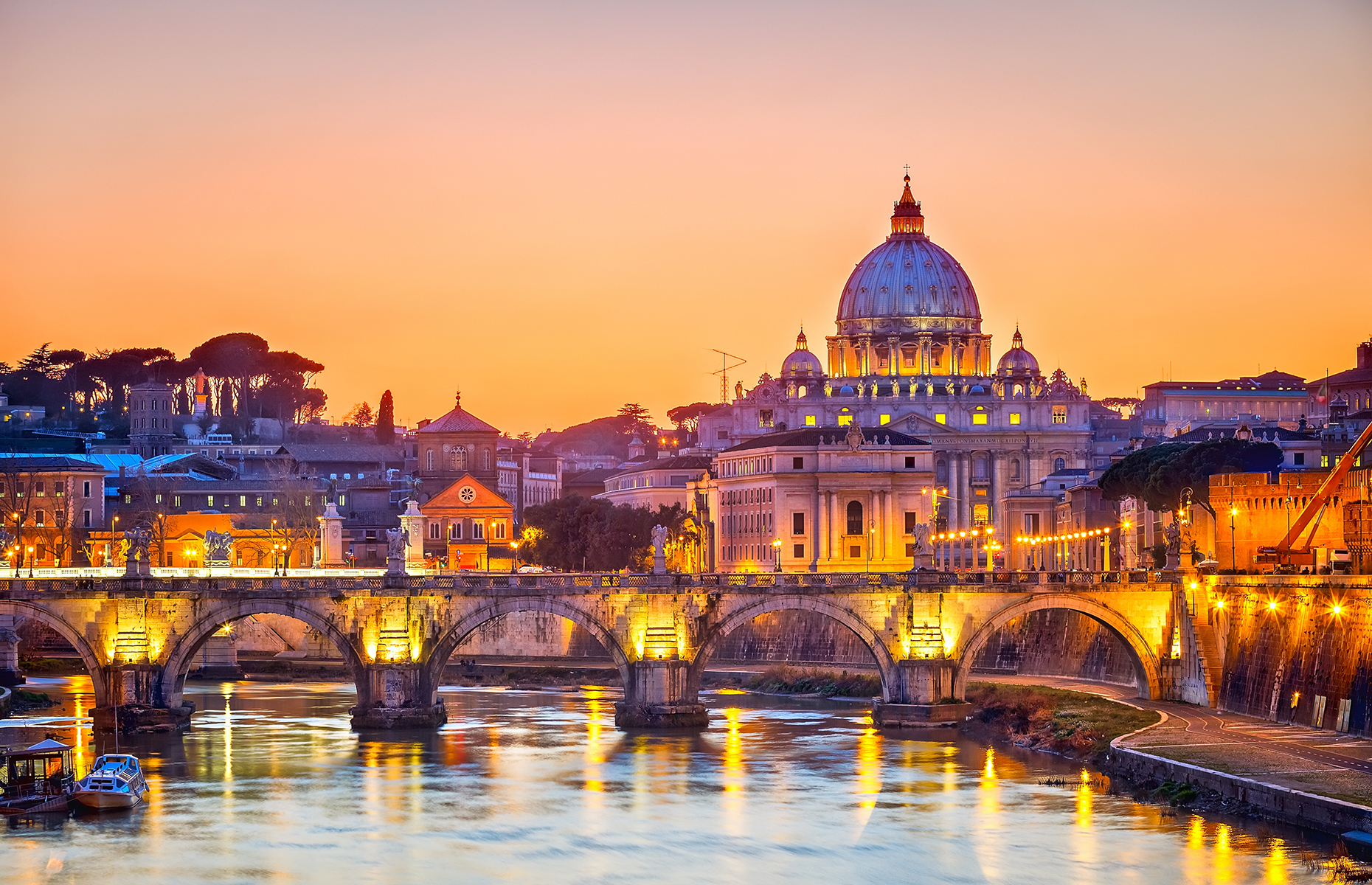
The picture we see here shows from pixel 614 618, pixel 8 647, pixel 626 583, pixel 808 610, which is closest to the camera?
pixel 614 618

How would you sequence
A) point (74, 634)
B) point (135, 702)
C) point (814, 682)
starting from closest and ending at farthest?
point (135, 702), point (74, 634), point (814, 682)

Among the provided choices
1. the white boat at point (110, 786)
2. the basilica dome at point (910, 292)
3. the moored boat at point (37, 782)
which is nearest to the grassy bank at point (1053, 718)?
the white boat at point (110, 786)

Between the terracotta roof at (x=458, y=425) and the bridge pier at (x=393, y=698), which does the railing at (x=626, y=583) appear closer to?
the bridge pier at (x=393, y=698)

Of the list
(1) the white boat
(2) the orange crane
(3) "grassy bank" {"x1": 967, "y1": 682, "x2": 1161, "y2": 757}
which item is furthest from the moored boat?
(2) the orange crane

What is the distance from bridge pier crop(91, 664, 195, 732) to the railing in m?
2.51

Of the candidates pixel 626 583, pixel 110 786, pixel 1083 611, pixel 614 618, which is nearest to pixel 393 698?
pixel 614 618

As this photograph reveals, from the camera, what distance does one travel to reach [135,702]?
69.6 metres

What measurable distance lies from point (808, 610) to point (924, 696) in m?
4.53

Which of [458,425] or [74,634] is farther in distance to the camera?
[458,425]

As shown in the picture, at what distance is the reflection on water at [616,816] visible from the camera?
48.6 metres

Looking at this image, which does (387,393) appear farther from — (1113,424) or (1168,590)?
(1168,590)

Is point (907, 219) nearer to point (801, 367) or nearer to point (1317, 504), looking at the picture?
point (801, 367)

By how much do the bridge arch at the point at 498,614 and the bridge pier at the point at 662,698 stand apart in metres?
0.54

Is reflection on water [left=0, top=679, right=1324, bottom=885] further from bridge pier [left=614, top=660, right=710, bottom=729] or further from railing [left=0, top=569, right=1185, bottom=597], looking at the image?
railing [left=0, top=569, right=1185, bottom=597]
